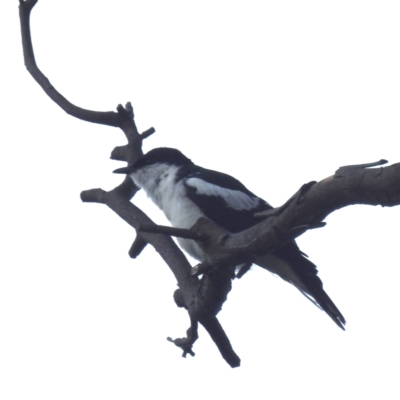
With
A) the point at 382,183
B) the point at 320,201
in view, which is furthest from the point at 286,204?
the point at 382,183

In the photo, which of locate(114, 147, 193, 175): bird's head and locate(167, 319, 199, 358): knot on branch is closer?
locate(167, 319, 199, 358): knot on branch

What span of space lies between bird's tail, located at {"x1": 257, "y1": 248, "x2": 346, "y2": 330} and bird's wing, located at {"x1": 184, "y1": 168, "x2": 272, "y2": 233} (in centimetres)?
36

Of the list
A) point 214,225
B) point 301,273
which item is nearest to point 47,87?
point 214,225

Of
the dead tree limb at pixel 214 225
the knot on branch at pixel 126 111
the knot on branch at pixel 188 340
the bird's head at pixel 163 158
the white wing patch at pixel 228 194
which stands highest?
A: the bird's head at pixel 163 158

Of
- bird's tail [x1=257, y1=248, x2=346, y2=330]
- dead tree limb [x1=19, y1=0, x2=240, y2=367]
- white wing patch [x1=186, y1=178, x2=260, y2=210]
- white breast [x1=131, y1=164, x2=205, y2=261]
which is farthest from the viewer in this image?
white wing patch [x1=186, y1=178, x2=260, y2=210]

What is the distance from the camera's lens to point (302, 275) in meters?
6.44

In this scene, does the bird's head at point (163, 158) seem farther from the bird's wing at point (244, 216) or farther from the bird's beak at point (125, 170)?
the bird's wing at point (244, 216)

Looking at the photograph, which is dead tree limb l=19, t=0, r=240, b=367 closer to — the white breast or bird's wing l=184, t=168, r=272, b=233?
the white breast

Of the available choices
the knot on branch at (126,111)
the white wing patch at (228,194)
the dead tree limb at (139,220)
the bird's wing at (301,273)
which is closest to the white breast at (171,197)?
the white wing patch at (228,194)

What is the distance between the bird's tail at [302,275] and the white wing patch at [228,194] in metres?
0.51

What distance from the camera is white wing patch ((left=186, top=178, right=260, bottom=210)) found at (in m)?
6.78

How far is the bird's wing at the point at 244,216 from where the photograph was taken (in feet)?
20.9

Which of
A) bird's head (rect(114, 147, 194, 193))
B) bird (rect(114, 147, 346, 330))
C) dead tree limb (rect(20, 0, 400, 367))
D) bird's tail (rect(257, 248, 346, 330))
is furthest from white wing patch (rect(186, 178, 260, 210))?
dead tree limb (rect(20, 0, 400, 367))

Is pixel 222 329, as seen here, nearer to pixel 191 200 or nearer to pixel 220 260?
pixel 220 260
